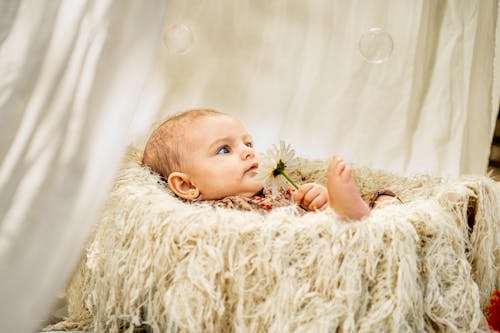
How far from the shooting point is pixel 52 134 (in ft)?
2.63

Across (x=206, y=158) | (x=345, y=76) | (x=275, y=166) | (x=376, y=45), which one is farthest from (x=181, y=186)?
(x=345, y=76)

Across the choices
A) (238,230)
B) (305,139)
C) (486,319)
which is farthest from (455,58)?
(238,230)

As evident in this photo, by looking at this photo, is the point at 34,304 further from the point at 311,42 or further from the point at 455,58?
the point at 455,58

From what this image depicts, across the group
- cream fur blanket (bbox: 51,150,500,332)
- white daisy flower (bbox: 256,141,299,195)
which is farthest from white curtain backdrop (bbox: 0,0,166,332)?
white daisy flower (bbox: 256,141,299,195)

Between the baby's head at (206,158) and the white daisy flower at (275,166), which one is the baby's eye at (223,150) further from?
the white daisy flower at (275,166)

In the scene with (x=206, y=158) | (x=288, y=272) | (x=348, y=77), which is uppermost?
(x=348, y=77)

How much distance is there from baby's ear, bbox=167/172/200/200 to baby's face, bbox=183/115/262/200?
0.01 meters

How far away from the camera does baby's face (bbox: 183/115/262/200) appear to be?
1285mm

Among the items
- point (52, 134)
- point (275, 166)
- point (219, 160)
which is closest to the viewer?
point (52, 134)

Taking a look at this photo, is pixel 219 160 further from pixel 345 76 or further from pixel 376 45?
pixel 345 76

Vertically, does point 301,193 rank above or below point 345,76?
below

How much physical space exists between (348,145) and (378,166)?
0.13 meters

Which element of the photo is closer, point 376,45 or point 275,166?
point 275,166

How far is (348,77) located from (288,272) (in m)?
1.16
